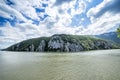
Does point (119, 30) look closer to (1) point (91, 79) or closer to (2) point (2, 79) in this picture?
(1) point (91, 79)

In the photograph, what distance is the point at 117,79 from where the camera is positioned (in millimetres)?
18531

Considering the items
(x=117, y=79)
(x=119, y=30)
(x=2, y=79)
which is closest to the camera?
(x=117, y=79)

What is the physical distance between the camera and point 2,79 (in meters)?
21.2

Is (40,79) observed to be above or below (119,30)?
below

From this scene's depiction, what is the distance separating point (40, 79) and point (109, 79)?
1210cm

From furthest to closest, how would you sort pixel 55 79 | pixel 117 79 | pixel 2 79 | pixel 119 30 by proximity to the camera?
pixel 119 30 < pixel 2 79 < pixel 55 79 < pixel 117 79

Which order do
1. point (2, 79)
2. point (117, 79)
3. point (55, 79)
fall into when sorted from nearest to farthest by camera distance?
point (117, 79) < point (55, 79) < point (2, 79)

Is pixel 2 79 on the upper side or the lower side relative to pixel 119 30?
lower

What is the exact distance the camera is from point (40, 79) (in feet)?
66.1

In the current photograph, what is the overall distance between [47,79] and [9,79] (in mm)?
7344

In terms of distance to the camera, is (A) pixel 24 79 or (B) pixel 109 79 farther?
(A) pixel 24 79

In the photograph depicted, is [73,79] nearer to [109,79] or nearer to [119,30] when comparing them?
[109,79]

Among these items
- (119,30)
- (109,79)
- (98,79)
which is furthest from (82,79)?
(119,30)

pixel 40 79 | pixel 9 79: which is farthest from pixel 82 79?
pixel 9 79
